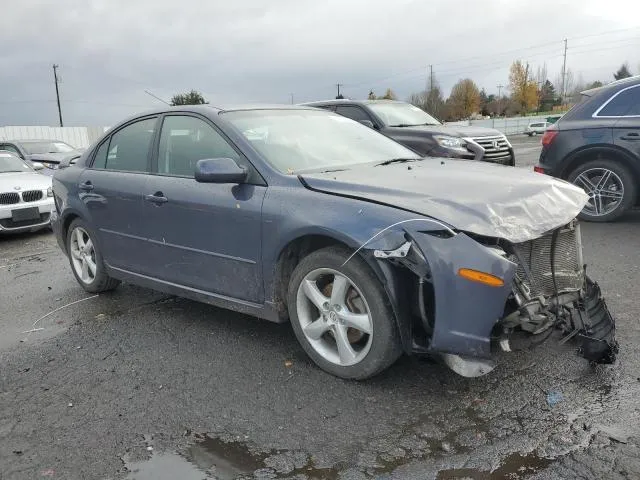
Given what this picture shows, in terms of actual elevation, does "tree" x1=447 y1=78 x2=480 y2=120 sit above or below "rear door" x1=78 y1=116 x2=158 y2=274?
above

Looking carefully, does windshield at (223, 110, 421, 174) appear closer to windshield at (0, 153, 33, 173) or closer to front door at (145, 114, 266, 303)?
front door at (145, 114, 266, 303)

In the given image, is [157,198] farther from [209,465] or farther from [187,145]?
[209,465]

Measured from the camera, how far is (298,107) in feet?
15.8

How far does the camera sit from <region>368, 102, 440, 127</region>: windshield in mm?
10391

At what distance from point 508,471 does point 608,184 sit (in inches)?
219

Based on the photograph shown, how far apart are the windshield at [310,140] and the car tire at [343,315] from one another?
79 centimetres

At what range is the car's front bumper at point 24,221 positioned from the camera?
8773mm

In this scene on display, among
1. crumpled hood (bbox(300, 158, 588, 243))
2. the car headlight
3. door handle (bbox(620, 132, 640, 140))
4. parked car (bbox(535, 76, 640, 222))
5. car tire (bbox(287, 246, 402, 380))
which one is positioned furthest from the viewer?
the car headlight

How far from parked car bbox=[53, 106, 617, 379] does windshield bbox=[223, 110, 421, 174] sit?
0.7 inches

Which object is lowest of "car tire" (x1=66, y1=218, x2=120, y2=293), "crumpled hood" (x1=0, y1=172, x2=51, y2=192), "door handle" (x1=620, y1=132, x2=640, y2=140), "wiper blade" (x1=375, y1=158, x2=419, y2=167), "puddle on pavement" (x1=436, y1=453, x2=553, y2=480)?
"puddle on pavement" (x1=436, y1=453, x2=553, y2=480)

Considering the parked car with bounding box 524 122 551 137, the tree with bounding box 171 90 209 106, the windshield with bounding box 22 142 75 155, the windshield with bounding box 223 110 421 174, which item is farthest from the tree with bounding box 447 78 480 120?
the windshield with bounding box 223 110 421 174

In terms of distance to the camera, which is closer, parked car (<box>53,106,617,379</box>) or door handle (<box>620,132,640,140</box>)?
parked car (<box>53,106,617,379</box>)

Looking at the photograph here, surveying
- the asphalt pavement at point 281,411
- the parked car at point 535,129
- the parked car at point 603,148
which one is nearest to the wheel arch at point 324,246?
the asphalt pavement at point 281,411

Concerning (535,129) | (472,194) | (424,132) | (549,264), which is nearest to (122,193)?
(472,194)
